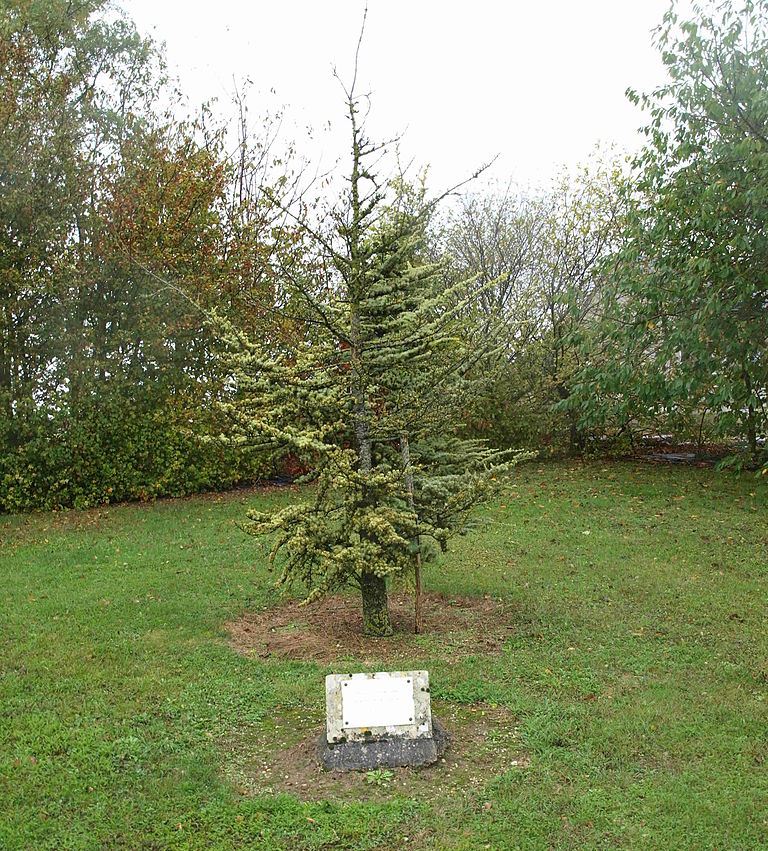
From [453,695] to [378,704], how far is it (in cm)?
104

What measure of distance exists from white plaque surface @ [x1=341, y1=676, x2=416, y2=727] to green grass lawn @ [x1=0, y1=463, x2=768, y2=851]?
Answer: 0.45 m

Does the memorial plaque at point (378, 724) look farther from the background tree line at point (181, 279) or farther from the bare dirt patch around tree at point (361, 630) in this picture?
the background tree line at point (181, 279)

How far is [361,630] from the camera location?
7.33 meters

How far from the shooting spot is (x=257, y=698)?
589cm

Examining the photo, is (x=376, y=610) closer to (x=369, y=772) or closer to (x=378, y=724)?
(x=378, y=724)

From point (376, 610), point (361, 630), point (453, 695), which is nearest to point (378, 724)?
point (453, 695)

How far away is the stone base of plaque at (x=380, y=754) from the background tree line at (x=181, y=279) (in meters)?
6.76

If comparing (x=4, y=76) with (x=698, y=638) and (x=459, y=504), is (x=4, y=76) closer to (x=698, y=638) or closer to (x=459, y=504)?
(x=459, y=504)

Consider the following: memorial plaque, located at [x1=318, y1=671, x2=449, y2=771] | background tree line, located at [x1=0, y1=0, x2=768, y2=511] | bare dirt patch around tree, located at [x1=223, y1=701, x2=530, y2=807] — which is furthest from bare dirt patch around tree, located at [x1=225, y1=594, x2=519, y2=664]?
background tree line, located at [x1=0, y1=0, x2=768, y2=511]

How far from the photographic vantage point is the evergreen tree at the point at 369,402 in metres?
6.37

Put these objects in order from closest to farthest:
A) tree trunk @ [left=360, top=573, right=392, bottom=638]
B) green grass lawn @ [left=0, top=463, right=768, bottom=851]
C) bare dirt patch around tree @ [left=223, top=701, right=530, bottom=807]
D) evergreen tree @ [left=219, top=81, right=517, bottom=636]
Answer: green grass lawn @ [left=0, top=463, right=768, bottom=851]
bare dirt patch around tree @ [left=223, top=701, right=530, bottom=807]
evergreen tree @ [left=219, top=81, right=517, bottom=636]
tree trunk @ [left=360, top=573, right=392, bottom=638]

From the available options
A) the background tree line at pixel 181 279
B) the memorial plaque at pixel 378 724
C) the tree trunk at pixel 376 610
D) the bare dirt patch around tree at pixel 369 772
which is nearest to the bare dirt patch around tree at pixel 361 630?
the tree trunk at pixel 376 610

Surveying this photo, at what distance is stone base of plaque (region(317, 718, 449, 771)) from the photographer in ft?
15.9

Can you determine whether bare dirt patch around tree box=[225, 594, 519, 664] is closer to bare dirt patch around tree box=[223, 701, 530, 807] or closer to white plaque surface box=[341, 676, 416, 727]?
bare dirt patch around tree box=[223, 701, 530, 807]
